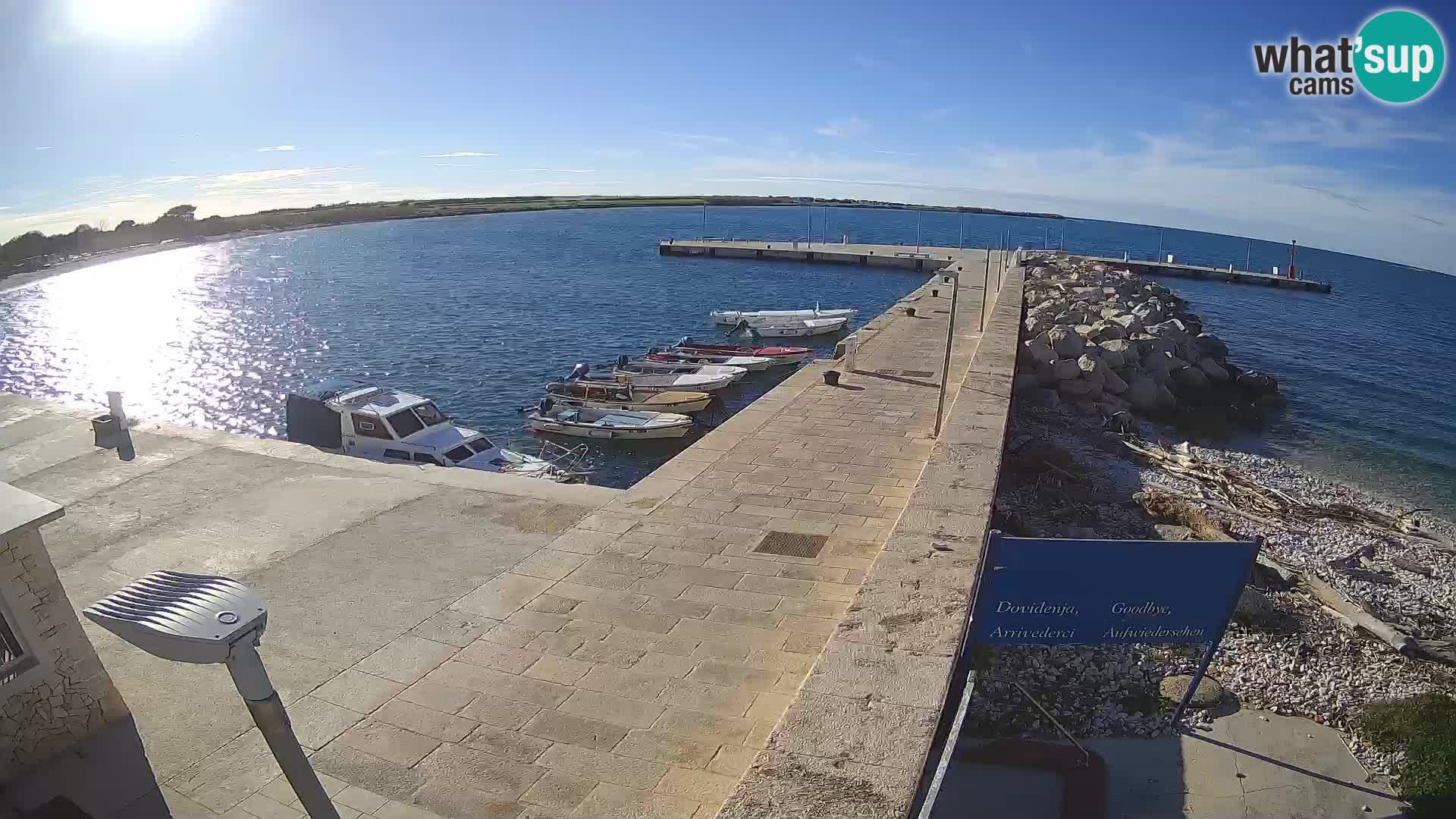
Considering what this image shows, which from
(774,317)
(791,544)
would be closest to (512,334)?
(774,317)

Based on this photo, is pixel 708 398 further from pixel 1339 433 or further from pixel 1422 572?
pixel 1339 433

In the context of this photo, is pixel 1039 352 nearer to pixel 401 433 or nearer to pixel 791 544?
pixel 791 544

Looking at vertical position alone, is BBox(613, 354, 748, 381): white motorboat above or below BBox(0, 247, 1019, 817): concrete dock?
above

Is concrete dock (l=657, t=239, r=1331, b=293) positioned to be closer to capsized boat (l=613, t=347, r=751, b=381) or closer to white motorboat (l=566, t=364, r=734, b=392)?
capsized boat (l=613, t=347, r=751, b=381)

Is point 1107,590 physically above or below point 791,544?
above

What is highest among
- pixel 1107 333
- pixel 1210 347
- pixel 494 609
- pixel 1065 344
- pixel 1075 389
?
pixel 1107 333

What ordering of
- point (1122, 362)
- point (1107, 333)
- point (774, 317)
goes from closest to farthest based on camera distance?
1. point (1122, 362)
2. point (1107, 333)
3. point (774, 317)

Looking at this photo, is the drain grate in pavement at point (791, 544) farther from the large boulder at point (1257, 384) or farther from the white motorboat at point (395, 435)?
the large boulder at point (1257, 384)

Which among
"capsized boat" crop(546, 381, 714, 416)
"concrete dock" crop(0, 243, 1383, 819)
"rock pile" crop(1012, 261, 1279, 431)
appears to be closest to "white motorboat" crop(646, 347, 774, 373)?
"capsized boat" crop(546, 381, 714, 416)
